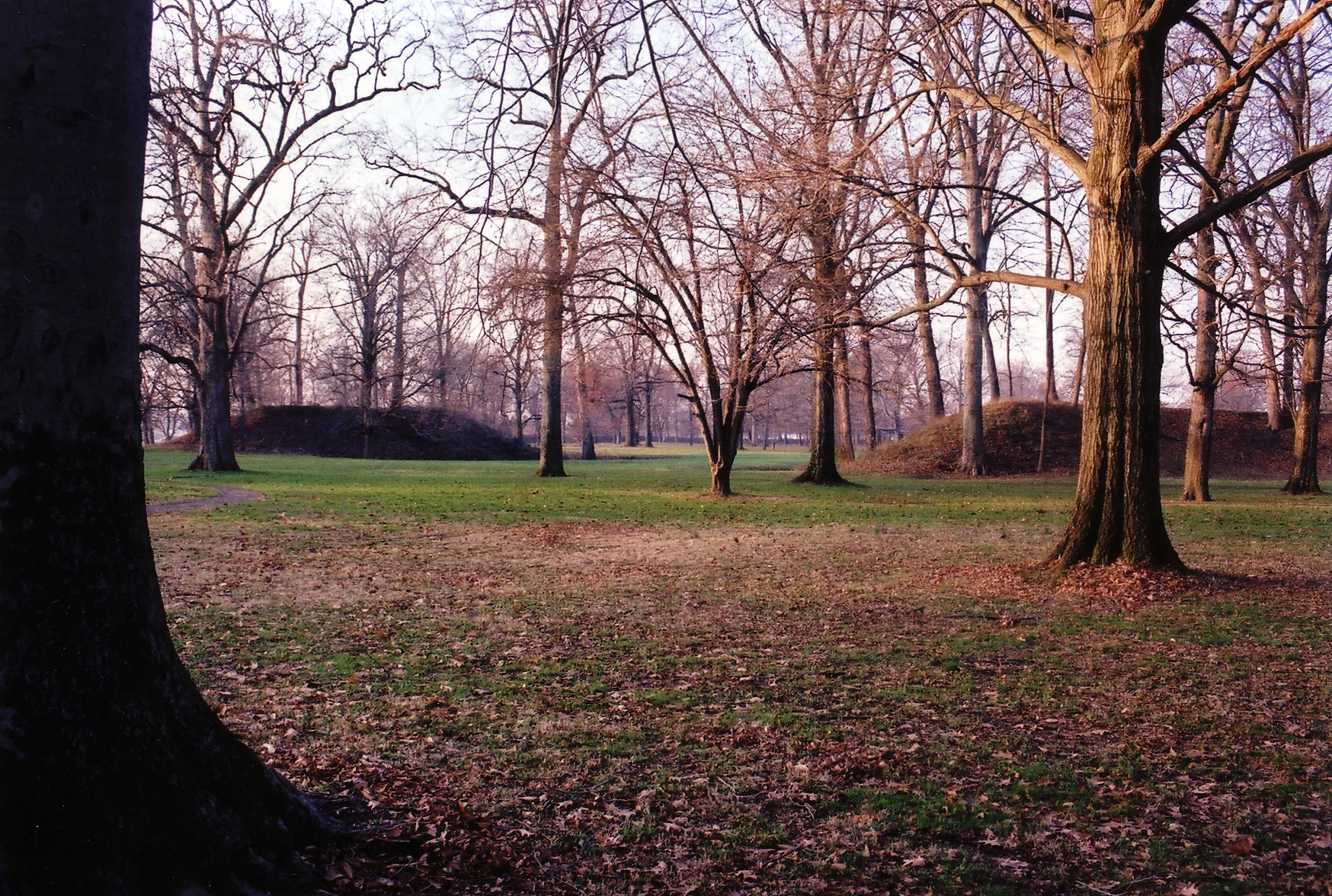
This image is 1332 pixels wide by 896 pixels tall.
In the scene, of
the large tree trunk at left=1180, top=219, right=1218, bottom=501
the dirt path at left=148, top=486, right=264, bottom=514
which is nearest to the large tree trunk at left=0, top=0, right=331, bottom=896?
the dirt path at left=148, top=486, right=264, bottom=514

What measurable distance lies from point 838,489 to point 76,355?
21.3 m

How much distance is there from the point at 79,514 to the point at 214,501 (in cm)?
1713

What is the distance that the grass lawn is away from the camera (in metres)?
3.63

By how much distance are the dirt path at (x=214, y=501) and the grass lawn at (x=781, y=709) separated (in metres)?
4.52

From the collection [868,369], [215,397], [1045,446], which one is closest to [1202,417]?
[868,369]

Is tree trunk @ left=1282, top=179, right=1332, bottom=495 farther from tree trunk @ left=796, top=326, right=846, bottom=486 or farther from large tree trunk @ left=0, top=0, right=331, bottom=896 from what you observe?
large tree trunk @ left=0, top=0, right=331, bottom=896

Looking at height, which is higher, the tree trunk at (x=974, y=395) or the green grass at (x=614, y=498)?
the tree trunk at (x=974, y=395)

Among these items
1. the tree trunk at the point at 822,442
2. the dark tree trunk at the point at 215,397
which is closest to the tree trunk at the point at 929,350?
the tree trunk at the point at 822,442

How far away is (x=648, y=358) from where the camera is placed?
21.7 m

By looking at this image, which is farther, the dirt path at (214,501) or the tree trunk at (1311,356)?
the tree trunk at (1311,356)

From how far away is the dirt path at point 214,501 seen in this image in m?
16.8

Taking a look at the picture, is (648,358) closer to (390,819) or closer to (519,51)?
(519,51)

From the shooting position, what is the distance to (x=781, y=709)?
558 centimetres

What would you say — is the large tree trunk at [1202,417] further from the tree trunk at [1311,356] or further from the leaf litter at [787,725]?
the leaf litter at [787,725]
